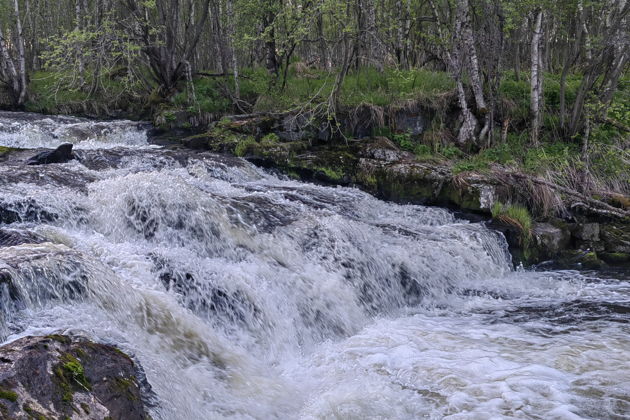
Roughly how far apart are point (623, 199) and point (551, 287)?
11.2ft

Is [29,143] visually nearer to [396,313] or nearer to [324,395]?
[396,313]

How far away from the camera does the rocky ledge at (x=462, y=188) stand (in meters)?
9.45

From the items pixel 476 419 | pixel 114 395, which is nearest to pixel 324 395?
pixel 476 419

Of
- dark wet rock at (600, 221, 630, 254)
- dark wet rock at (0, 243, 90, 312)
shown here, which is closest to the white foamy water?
dark wet rock at (0, 243, 90, 312)

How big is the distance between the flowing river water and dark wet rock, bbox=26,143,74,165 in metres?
0.39

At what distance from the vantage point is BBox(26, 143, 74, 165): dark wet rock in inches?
381

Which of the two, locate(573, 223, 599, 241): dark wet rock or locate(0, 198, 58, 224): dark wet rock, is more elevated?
locate(0, 198, 58, 224): dark wet rock

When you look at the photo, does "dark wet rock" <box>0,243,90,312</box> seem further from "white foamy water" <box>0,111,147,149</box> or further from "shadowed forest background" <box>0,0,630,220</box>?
"white foamy water" <box>0,111,147,149</box>

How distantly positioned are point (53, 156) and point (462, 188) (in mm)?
8199

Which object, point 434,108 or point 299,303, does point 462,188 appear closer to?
point 434,108

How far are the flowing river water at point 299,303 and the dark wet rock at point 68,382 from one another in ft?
1.03

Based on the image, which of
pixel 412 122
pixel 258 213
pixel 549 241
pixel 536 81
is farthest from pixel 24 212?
pixel 536 81

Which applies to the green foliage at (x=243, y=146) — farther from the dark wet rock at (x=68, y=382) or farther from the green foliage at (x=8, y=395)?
the green foliage at (x=8, y=395)

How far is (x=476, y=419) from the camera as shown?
4.21m
